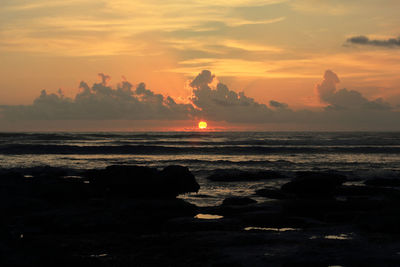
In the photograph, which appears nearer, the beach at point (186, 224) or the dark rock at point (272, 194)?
the beach at point (186, 224)

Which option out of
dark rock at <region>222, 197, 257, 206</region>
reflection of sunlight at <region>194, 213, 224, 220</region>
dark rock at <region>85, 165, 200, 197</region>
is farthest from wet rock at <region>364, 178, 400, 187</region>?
reflection of sunlight at <region>194, 213, 224, 220</region>

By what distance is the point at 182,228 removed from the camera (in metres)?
18.3

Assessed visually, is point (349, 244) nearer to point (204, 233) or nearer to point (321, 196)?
point (204, 233)

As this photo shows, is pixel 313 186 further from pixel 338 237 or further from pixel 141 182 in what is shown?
pixel 338 237

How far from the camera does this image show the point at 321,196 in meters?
27.8

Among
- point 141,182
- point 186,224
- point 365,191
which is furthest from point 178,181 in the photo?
point 365,191

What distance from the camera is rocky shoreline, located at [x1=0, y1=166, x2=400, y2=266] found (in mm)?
13798

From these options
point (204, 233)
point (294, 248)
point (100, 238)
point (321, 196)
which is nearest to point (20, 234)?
point (100, 238)

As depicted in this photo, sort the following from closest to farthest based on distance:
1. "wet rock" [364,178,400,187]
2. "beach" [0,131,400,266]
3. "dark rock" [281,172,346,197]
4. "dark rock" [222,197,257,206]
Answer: "beach" [0,131,400,266] < "dark rock" [222,197,257,206] < "dark rock" [281,172,346,197] < "wet rock" [364,178,400,187]

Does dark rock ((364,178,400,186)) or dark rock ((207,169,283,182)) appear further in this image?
dark rock ((207,169,283,182))

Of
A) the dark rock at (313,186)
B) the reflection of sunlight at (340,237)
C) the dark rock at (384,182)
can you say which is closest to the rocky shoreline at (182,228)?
the reflection of sunlight at (340,237)

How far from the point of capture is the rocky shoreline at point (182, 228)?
13.8 meters

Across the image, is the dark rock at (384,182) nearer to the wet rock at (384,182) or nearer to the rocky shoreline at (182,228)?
the wet rock at (384,182)

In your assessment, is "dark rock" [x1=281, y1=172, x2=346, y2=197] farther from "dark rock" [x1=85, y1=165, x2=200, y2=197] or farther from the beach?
"dark rock" [x1=85, y1=165, x2=200, y2=197]
